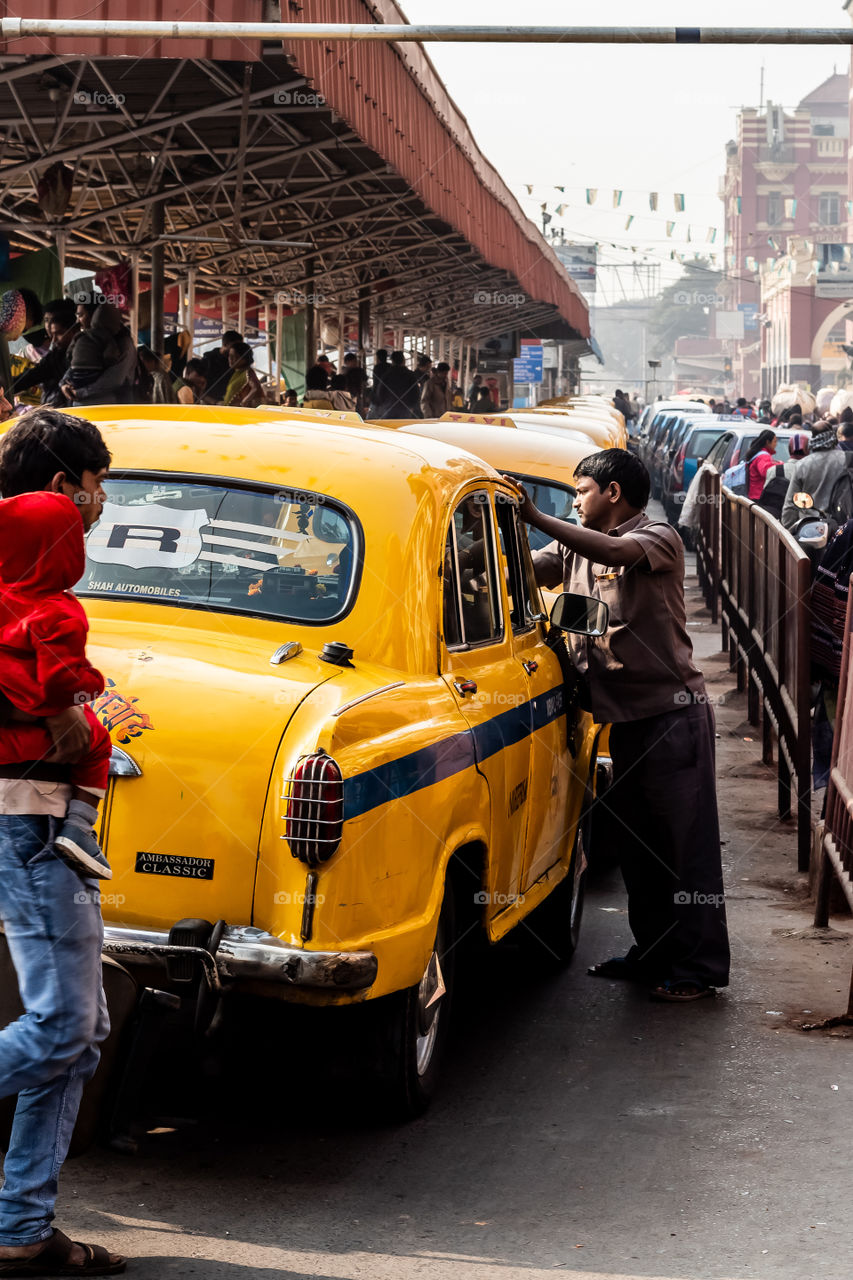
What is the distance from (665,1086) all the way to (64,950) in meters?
2.52

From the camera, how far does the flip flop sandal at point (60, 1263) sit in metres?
3.84

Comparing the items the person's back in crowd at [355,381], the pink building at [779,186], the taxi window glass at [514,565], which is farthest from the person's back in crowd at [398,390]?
the pink building at [779,186]

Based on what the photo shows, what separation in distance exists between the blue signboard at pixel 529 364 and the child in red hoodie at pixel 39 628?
5650cm

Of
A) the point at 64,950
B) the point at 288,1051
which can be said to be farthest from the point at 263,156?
the point at 64,950

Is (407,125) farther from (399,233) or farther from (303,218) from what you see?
(399,233)

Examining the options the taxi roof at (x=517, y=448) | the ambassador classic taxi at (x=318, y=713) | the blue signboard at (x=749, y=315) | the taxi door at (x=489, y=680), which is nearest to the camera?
the ambassador classic taxi at (x=318, y=713)

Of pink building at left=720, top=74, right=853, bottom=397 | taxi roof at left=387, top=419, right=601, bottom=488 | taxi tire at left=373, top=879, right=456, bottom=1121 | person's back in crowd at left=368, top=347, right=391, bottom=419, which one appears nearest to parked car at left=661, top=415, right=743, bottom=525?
person's back in crowd at left=368, top=347, right=391, bottom=419

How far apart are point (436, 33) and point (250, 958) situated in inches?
242

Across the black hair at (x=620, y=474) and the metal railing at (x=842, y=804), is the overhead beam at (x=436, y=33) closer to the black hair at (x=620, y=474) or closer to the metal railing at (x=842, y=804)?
the black hair at (x=620, y=474)

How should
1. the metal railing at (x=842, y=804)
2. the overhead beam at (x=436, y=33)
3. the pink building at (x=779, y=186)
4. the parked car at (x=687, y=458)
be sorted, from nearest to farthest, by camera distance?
1. the metal railing at (x=842, y=804)
2. the overhead beam at (x=436, y=33)
3. the parked car at (x=687, y=458)
4. the pink building at (x=779, y=186)

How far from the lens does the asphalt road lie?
4.20 meters

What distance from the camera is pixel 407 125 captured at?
49.1 feet

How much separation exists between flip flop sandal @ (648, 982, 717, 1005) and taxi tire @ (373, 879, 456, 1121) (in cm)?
159

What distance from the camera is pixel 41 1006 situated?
375cm
